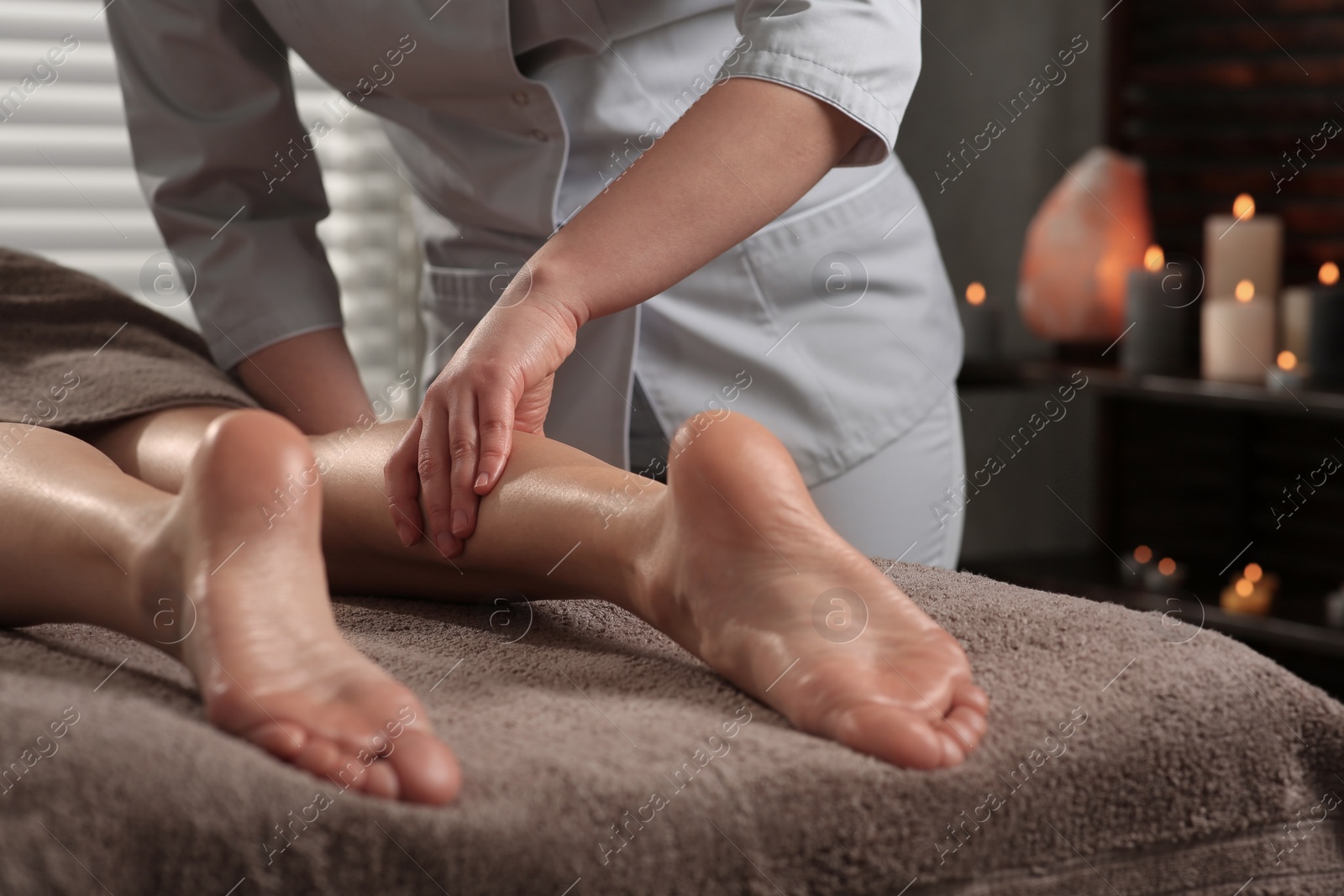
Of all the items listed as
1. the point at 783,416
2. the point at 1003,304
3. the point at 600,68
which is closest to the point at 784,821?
the point at 783,416

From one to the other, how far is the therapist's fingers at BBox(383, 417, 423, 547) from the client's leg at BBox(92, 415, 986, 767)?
13 mm

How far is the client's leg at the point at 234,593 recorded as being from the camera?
0.57m

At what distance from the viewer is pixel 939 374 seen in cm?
124

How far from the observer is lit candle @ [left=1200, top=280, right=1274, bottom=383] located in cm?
208

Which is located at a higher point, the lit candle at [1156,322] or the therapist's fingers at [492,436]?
the therapist's fingers at [492,436]

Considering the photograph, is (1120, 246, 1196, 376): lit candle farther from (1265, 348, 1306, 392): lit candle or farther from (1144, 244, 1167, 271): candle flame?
(1265, 348, 1306, 392): lit candle

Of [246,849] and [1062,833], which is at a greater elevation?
[246,849]

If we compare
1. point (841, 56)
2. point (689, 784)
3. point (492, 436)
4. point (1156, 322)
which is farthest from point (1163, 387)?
point (689, 784)

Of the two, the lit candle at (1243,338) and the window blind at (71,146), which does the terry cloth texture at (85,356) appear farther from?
the lit candle at (1243,338)

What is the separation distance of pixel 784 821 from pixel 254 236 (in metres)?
0.91

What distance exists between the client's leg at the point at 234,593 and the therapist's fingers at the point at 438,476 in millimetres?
186

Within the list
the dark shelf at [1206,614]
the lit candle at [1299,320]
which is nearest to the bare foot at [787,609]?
the dark shelf at [1206,614]

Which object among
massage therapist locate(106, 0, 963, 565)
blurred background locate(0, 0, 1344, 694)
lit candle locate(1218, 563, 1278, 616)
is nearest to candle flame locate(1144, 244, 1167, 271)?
blurred background locate(0, 0, 1344, 694)

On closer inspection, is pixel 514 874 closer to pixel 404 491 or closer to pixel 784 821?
pixel 784 821
